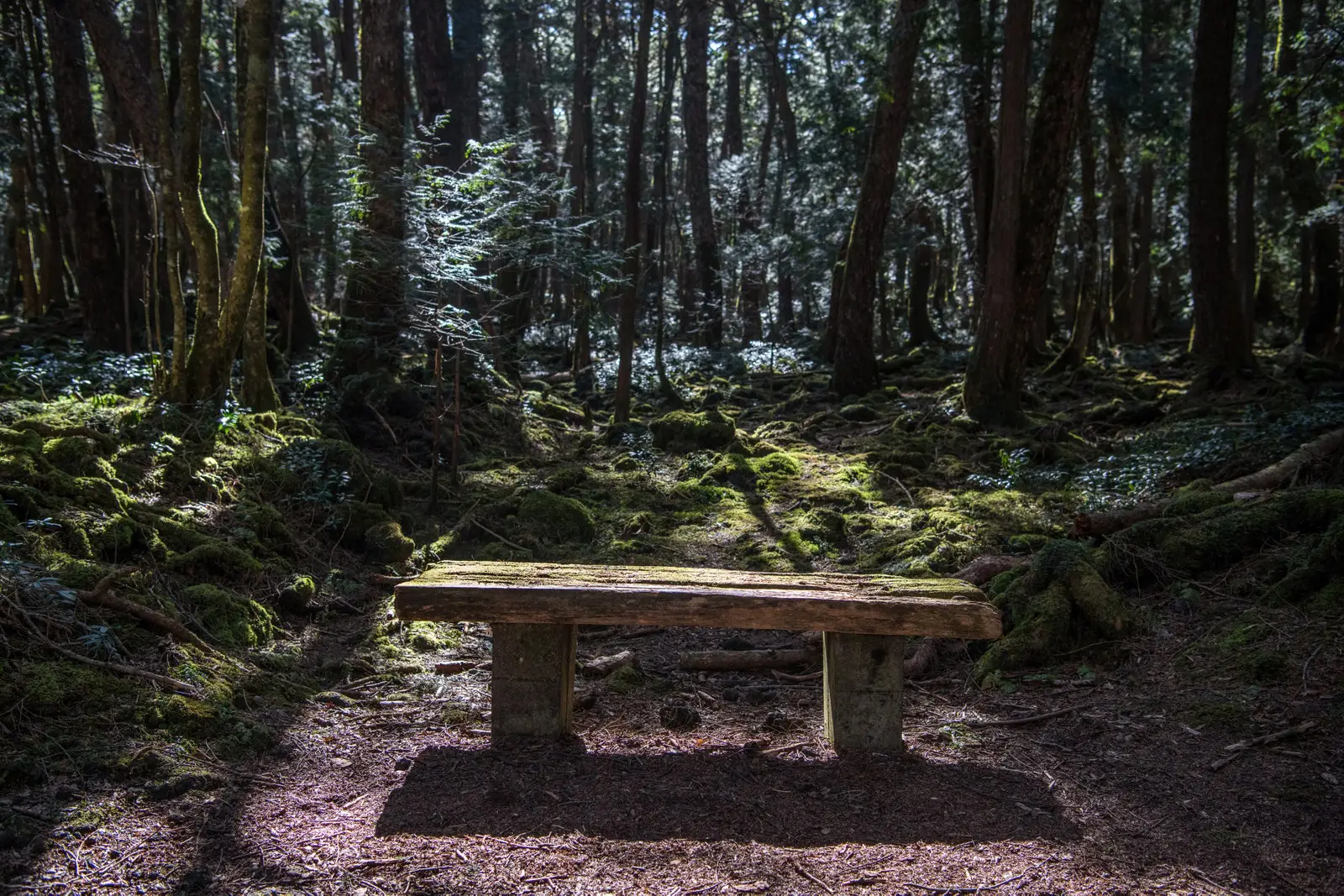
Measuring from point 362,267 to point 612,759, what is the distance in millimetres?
7558

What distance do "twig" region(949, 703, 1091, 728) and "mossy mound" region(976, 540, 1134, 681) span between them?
23.0 inches

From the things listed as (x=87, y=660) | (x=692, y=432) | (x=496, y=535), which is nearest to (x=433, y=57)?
(x=692, y=432)

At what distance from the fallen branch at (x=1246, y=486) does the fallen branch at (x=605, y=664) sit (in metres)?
3.39

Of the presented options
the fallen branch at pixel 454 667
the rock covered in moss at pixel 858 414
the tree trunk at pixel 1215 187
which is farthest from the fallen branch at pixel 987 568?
the rock covered in moss at pixel 858 414

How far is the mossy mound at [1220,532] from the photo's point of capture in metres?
5.57

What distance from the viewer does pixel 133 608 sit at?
455cm

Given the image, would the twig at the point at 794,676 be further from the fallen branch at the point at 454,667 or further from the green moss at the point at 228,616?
the green moss at the point at 228,616

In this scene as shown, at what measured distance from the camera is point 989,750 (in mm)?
4254

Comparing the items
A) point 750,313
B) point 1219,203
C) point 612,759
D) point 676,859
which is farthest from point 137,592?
point 750,313

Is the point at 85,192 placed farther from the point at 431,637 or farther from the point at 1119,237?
the point at 1119,237

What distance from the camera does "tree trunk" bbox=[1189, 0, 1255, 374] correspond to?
12.1 m

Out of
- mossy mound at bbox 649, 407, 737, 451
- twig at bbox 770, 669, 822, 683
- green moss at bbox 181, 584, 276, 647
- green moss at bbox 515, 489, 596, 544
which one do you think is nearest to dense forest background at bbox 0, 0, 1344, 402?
mossy mound at bbox 649, 407, 737, 451

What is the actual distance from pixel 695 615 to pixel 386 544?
434 centimetres

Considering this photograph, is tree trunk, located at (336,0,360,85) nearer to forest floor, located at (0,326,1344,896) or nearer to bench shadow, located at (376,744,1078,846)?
forest floor, located at (0,326,1344,896)
